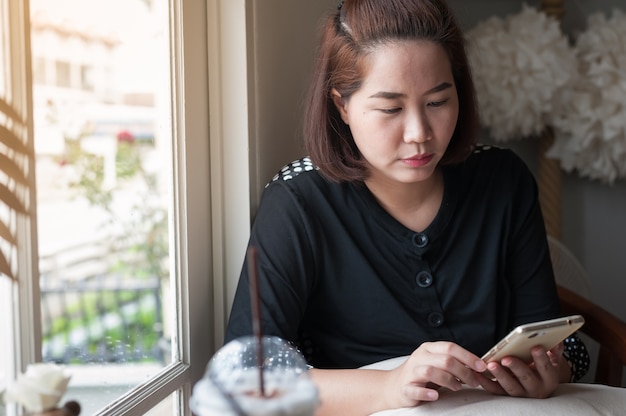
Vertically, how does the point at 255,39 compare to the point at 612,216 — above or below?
above

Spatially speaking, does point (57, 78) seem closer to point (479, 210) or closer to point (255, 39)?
point (255, 39)

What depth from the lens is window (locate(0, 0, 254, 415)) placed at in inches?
34.1

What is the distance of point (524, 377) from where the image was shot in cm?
112

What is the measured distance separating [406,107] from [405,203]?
25 centimetres

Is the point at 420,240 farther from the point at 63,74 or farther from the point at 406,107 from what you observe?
the point at 63,74

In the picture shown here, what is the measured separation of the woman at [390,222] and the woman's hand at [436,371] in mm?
73

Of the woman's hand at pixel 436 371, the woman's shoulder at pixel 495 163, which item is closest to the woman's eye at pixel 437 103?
the woman's shoulder at pixel 495 163

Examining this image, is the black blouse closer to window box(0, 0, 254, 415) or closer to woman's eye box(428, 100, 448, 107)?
window box(0, 0, 254, 415)

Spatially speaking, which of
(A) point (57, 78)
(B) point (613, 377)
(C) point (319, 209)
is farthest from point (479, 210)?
(A) point (57, 78)

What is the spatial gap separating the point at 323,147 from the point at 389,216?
17 cm

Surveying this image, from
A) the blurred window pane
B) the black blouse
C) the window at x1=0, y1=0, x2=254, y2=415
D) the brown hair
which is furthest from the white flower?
the brown hair

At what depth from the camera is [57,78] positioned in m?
0.97

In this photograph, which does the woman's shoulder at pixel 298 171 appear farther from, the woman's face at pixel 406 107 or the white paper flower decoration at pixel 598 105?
the white paper flower decoration at pixel 598 105

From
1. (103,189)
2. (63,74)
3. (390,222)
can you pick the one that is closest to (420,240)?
(390,222)
